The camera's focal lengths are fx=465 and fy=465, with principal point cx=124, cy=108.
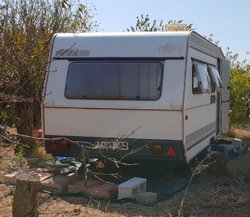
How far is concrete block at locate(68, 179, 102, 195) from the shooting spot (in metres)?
6.64

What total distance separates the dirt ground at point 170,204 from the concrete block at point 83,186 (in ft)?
0.47

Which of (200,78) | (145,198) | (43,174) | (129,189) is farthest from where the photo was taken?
(200,78)

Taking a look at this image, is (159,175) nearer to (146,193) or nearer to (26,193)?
(146,193)

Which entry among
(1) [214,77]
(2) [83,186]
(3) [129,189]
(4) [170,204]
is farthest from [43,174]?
(1) [214,77]

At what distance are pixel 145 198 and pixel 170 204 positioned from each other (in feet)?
1.16

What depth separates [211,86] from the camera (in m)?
9.00

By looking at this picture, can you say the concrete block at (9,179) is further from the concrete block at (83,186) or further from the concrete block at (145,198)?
the concrete block at (145,198)

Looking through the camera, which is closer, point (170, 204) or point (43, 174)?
point (170, 204)

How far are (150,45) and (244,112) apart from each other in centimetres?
883

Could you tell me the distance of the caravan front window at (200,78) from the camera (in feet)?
24.1

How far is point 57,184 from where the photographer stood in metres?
6.80

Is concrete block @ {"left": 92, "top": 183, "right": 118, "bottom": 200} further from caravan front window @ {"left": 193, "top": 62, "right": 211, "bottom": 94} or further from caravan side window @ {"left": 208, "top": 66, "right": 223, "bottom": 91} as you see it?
caravan side window @ {"left": 208, "top": 66, "right": 223, "bottom": 91}

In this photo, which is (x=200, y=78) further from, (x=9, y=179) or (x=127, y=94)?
(x=9, y=179)

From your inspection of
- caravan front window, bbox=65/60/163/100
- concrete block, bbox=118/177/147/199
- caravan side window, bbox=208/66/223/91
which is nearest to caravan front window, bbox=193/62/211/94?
caravan side window, bbox=208/66/223/91
